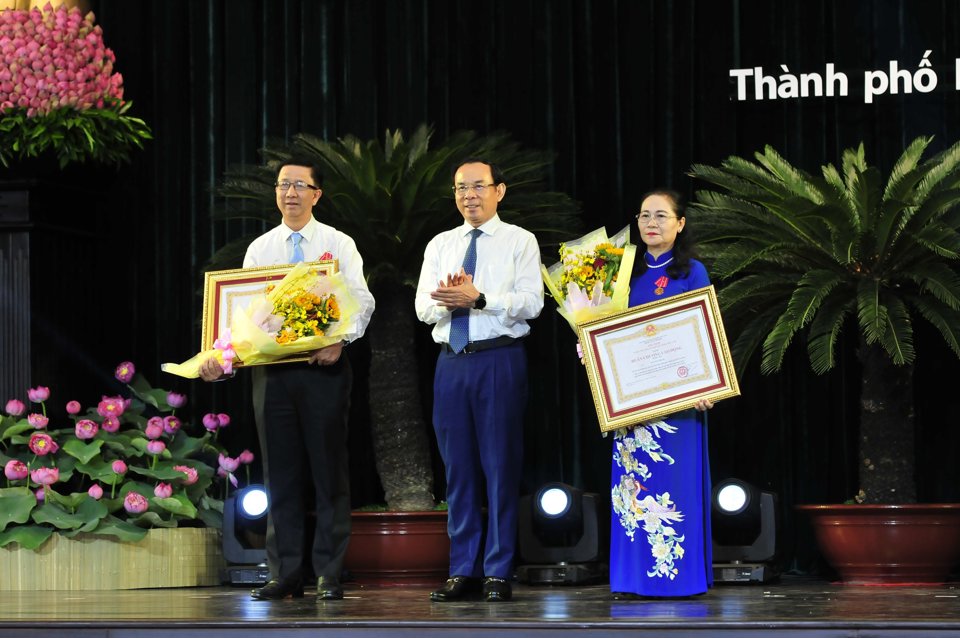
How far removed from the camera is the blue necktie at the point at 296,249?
4.70 metres

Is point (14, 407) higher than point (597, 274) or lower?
lower

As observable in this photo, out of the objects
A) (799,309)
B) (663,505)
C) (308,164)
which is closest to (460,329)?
(308,164)

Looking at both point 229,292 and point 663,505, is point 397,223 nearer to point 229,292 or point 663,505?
point 229,292

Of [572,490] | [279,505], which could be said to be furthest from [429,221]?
[279,505]

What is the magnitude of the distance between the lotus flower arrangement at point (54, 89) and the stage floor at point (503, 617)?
90.8 inches

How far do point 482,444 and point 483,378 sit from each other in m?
0.23

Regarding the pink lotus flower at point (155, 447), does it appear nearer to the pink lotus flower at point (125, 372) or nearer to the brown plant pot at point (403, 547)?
the pink lotus flower at point (125, 372)

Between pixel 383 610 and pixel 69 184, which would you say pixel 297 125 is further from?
pixel 383 610

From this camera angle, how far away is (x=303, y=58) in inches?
278

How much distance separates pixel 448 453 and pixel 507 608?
0.63 meters

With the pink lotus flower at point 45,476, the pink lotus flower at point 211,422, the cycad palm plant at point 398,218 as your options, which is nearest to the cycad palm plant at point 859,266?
the cycad palm plant at point 398,218

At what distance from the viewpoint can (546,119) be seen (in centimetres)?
677

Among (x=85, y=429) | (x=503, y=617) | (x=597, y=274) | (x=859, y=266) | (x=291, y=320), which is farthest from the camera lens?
(x=85, y=429)

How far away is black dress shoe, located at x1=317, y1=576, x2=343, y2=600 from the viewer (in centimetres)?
458
